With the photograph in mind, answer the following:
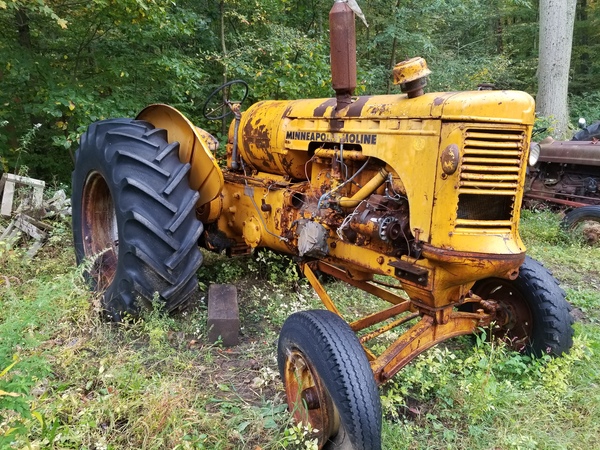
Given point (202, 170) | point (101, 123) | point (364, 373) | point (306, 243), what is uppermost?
point (101, 123)

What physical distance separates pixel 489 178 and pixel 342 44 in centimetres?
106

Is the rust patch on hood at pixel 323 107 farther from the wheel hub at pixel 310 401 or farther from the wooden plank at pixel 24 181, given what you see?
the wooden plank at pixel 24 181

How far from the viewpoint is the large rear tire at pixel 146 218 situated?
2910 millimetres

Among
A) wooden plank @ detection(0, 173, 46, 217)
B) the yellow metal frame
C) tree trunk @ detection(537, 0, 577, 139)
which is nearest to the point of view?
the yellow metal frame

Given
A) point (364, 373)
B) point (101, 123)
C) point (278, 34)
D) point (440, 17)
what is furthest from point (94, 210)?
point (440, 17)

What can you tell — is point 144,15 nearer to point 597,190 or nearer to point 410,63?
point 410,63

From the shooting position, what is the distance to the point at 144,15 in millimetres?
5164

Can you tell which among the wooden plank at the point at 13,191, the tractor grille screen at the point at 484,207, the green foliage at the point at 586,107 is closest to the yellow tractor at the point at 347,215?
the tractor grille screen at the point at 484,207

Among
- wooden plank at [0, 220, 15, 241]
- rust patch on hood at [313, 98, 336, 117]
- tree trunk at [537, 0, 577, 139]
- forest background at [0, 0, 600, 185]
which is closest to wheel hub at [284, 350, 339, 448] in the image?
rust patch on hood at [313, 98, 336, 117]

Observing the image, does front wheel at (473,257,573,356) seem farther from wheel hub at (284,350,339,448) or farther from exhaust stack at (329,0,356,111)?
exhaust stack at (329,0,356,111)

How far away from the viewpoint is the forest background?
5.23 m

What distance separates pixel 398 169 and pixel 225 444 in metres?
1.52

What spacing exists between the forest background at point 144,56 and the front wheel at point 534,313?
4.16 m

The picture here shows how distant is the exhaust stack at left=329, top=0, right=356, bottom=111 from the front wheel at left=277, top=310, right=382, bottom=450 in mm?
1277
